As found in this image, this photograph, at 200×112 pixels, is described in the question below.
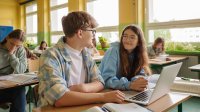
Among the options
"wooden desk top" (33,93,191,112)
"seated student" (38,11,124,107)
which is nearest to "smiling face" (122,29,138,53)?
"seated student" (38,11,124,107)

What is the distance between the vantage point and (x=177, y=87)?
1.60m

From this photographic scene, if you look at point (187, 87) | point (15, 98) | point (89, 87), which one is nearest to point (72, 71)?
point (89, 87)

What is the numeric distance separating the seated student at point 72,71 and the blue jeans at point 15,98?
1186 millimetres

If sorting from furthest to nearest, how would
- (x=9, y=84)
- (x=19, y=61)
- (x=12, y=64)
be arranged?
(x=19, y=61)
(x=12, y=64)
(x=9, y=84)

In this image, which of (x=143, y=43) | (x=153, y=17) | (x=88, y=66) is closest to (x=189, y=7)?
(x=153, y=17)

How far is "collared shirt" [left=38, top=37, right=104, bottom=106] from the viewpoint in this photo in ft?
3.71

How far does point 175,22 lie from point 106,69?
367cm

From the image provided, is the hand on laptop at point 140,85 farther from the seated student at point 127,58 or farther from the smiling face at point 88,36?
the smiling face at point 88,36

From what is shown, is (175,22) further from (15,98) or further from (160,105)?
(160,105)

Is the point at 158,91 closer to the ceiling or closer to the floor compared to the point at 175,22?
closer to the floor

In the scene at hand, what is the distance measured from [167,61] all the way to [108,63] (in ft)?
8.83

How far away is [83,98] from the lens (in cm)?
116

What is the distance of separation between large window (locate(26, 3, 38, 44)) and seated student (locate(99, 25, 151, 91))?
8800 mm

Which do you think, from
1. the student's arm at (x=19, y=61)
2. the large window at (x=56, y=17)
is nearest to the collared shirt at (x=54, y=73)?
the student's arm at (x=19, y=61)
